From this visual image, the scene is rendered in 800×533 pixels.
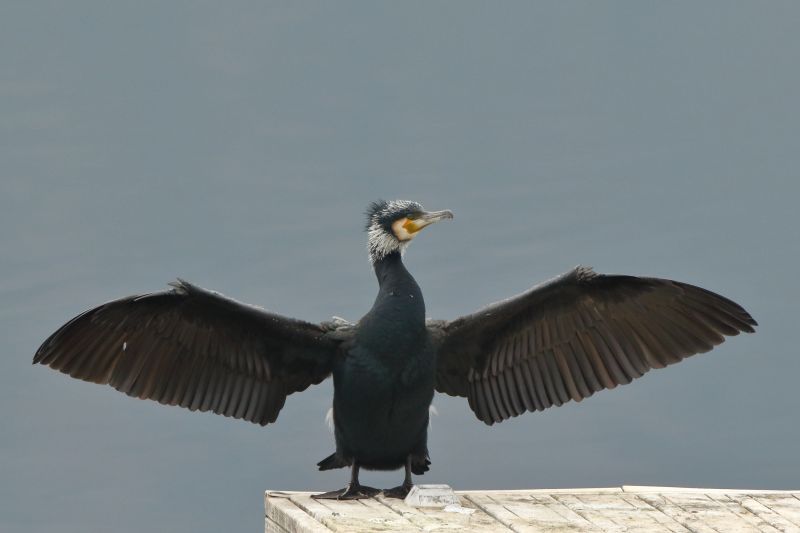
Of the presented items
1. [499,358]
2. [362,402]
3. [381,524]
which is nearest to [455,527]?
[381,524]

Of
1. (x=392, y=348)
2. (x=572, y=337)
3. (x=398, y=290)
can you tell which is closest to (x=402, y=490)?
(x=392, y=348)

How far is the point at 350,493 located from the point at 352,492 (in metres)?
0.01

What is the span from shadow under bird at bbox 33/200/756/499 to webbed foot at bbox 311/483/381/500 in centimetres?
1

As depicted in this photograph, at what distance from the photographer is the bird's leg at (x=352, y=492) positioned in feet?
23.1

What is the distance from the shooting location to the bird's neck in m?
6.86

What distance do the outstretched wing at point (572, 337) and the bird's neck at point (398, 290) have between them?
27cm

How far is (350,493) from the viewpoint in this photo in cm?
706

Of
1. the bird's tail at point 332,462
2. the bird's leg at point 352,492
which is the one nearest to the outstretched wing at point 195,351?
the bird's tail at point 332,462

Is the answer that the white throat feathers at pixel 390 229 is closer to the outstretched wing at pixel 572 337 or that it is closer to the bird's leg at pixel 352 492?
the outstretched wing at pixel 572 337

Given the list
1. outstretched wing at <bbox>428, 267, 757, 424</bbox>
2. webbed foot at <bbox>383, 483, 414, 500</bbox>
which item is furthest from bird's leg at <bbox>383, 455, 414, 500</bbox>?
outstretched wing at <bbox>428, 267, 757, 424</bbox>

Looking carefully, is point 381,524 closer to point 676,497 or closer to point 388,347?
point 388,347

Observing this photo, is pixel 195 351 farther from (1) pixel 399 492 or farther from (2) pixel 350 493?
(1) pixel 399 492

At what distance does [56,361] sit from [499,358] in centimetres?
225

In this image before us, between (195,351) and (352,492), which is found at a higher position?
(195,351)
